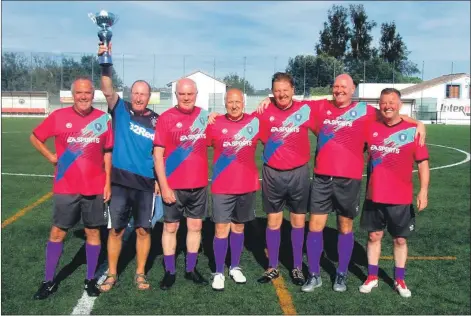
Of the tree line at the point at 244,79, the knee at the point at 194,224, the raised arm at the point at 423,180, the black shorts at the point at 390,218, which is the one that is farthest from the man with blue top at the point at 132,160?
the tree line at the point at 244,79

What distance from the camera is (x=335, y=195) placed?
16.2 feet

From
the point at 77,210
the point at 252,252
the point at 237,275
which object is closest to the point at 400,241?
the point at 237,275

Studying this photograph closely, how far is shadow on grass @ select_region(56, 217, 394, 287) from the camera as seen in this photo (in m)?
5.57

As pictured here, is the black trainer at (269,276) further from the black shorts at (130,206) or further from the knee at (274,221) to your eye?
the black shorts at (130,206)

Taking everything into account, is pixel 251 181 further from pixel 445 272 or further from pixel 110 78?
pixel 445 272

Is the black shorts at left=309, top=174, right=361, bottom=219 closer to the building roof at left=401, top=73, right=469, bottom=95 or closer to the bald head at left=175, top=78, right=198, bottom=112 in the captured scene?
the bald head at left=175, top=78, right=198, bottom=112

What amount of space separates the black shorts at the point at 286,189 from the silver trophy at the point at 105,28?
1958mm

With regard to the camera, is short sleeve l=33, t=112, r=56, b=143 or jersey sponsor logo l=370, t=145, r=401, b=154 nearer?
short sleeve l=33, t=112, r=56, b=143

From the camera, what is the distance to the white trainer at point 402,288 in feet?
15.9

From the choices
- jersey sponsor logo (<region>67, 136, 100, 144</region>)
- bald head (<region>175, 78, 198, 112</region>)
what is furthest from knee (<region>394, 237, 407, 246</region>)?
jersey sponsor logo (<region>67, 136, 100, 144</region>)

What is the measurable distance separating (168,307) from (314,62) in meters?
40.9

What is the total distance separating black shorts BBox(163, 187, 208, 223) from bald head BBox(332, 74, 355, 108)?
1.66 metres

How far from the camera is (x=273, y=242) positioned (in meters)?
5.29

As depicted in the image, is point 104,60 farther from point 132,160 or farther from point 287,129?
point 287,129
